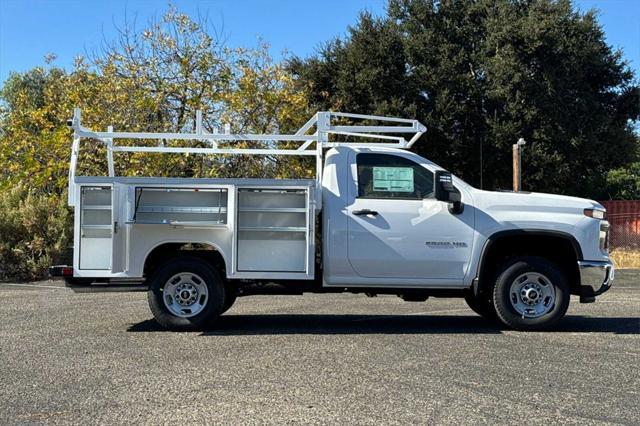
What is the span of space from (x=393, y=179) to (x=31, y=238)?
11.5 m

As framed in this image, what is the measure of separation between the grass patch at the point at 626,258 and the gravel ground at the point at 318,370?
10.4 metres

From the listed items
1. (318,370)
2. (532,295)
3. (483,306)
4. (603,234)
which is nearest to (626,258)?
(483,306)

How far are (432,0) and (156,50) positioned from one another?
35.2ft

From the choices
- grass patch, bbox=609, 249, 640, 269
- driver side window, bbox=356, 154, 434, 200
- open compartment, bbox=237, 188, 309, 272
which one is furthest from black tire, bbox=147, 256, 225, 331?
grass patch, bbox=609, 249, 640, 269

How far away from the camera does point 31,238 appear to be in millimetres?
16000

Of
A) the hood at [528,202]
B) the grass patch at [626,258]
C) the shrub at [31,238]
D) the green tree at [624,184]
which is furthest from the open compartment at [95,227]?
the green tree at [624,184]

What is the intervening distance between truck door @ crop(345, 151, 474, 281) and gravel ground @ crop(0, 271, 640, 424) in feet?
2.56

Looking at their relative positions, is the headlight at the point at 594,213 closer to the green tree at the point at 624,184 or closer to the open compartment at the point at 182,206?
the open compartment at the point at 182,206

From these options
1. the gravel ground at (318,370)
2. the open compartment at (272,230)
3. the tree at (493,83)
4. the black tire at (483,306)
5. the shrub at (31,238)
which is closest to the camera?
the gravel ground at (318,370)

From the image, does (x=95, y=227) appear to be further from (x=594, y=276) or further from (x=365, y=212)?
(x=594, y=276)

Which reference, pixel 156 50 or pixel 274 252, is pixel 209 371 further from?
pixel 156 50

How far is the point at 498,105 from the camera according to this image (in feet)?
76.4

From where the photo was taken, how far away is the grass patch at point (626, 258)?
61.5ft

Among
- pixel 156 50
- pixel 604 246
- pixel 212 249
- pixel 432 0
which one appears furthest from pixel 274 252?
pixel 432 0
